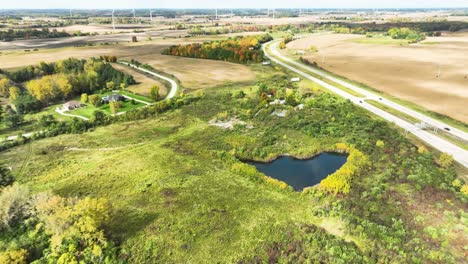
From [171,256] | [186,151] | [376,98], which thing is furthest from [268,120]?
[171,256]

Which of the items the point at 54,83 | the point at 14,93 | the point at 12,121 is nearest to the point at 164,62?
the point at 54,83

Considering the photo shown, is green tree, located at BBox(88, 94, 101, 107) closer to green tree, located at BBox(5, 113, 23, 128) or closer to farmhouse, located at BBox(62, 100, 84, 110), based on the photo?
farmhouse, located at BBox(62, 100, 84, 110)

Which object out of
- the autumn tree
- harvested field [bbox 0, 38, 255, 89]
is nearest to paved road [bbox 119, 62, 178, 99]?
harvested field [bbox 0, 38, 255, 89]

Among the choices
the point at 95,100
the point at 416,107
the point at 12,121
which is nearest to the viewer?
the point at 12,121

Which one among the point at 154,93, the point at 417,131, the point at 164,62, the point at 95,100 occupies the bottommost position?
the point at 417,131

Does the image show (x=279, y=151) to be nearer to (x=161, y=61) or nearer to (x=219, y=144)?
(x=219, y=144)

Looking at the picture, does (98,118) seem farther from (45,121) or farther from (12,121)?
(12,121)
